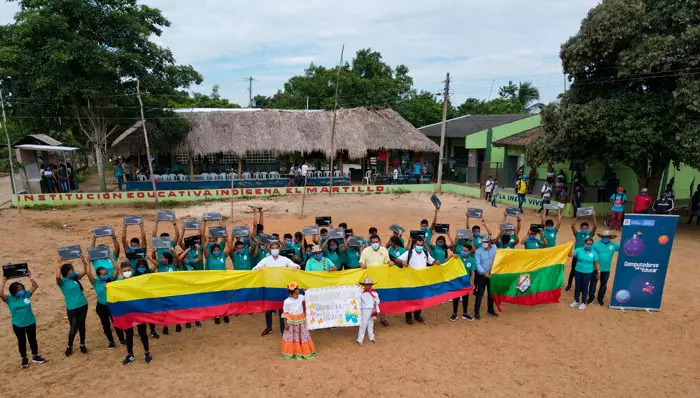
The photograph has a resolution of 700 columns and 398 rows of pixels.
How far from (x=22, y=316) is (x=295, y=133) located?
18.4 meters

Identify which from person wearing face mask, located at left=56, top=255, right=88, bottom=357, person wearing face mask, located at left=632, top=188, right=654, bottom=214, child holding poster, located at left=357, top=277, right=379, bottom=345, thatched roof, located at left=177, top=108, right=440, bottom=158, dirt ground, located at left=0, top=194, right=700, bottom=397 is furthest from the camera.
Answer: thatched roof, located at left=177, top=108, right=440, bottom=158

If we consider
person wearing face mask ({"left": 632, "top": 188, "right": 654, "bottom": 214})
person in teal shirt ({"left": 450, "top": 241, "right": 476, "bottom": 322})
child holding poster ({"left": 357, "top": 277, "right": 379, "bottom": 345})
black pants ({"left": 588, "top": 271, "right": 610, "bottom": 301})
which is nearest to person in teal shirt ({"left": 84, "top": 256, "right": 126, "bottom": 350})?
child holding poster ({"left": 357, "top": 277, "right": 379, "bottom": 345})

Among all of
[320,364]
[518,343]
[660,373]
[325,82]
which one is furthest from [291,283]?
[325,82]

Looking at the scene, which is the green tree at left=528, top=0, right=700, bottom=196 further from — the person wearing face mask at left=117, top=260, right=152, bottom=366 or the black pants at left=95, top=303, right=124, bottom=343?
the black pants at left=95, top=303, right=124, bottom=343

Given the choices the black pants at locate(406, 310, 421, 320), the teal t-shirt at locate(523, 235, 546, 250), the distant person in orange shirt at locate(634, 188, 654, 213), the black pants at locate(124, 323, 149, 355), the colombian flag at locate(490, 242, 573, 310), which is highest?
the distant person in orange shirt at locate(634, 188, 654, 213)

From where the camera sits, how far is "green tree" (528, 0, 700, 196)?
12.3 m

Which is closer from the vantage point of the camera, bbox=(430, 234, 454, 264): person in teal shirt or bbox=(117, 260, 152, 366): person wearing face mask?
bbox=(117, 260, 152, 366): person wearing face mask

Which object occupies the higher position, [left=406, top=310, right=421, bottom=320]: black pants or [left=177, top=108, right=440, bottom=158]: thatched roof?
[left=177, top=108, right=440, bottom=158]: thatched roof

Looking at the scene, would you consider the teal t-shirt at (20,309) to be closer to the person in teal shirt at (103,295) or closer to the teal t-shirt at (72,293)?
the teal t-shirt at (72,293)

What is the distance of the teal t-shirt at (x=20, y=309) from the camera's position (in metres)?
5.84

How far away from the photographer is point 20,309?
5.88 metres

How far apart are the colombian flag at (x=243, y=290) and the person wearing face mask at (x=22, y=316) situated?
1.11 meters

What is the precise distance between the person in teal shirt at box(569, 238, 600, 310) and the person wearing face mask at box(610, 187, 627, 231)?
23.2ft

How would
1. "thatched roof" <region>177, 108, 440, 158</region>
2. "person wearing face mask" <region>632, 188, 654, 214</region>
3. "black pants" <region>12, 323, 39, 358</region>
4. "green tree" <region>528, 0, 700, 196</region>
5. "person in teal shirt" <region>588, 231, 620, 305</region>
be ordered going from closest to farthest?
"black pants" <region>12, 323, 39, 358</region> < "person in teal shirt" <region>588, 231, 620, 305</region> < "green tree" <region>528, 0, 700, 196</region> < "person wearing face mask" <region>632, 188, 654, 214</region> < "thatched roof" <region>177, 108, 440, 158</region>
